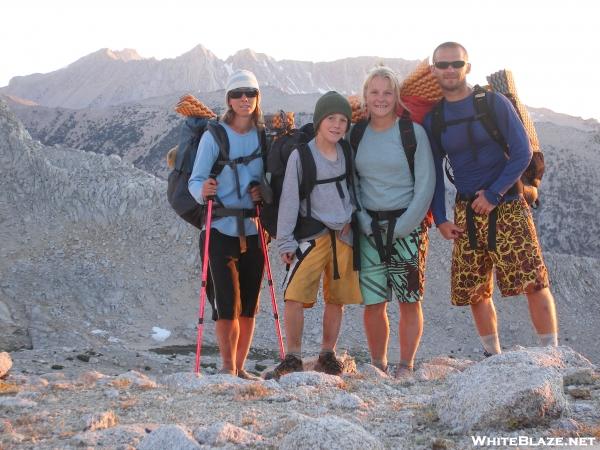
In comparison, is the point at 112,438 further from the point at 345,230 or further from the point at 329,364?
the point at 345,230

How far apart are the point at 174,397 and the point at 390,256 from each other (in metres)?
2.46

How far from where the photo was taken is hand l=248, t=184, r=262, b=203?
686 centimetres

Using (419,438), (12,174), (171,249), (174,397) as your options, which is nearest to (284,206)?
(174,397)

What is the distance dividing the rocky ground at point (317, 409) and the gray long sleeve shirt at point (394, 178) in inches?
61.8

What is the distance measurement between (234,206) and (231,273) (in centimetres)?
67

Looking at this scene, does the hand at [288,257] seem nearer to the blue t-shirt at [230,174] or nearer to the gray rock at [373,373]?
the blue t-shirt at [230,174]

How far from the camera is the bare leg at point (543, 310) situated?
6531 mm

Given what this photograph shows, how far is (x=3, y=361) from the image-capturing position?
7.52m

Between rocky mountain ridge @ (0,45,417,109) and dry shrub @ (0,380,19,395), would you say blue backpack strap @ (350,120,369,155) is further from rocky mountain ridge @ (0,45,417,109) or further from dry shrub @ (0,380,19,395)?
rocky mountain ridge @ (0,45,417,109)

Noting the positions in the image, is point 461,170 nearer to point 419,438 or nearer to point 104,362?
point 419,438

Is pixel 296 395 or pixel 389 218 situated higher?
pixel 389 218

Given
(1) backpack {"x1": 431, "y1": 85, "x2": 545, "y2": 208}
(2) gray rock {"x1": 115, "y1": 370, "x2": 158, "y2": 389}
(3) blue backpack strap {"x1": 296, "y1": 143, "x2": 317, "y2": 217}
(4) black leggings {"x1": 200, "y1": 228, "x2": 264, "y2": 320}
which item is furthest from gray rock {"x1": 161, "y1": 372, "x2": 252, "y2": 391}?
(1) backpack {"x1": 431, "y1": 85, "x2": 545, "y2": 208}

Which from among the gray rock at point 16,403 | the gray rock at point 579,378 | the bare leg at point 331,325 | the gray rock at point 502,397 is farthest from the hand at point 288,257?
the gray rock at point 579,378

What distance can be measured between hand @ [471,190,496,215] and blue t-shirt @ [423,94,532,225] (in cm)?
4
